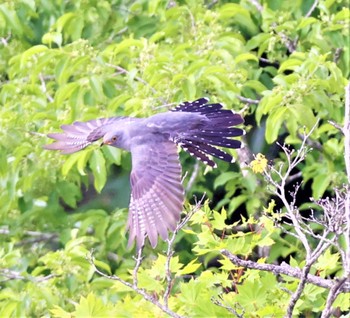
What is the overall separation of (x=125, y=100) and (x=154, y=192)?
1.30 m

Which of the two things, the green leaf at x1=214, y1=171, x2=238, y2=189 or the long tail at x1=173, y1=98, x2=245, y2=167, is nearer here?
the long tail at x1=173, y1=98, x2=245, y2=167

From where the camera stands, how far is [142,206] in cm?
480

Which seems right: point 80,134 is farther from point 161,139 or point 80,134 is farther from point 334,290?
point 334,290

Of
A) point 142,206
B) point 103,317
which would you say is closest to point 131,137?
point 142,206

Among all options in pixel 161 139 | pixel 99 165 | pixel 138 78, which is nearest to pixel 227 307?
pixel 161 139

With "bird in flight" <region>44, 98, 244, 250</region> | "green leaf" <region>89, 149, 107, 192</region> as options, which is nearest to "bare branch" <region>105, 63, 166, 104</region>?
"bird in flight" <region>44, 98, 244, 250</region>

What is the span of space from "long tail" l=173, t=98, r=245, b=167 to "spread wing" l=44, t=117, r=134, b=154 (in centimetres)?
40

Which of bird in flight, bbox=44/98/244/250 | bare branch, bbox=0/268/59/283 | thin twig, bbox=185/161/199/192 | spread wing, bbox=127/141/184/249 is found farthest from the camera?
thin twig, bbox=185/161/199/192

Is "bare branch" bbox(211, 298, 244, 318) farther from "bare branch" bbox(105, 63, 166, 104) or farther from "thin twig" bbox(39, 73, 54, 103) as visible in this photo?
"thin twig" bbox(39, 73, 54, 103)

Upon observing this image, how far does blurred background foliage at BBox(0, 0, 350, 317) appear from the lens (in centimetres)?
588

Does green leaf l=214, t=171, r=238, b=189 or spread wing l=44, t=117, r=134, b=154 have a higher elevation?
spread wing l=44, t=117, r=134, b=154

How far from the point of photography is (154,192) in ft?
16.4

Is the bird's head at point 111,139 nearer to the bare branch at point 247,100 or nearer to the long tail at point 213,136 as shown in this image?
the long tail at point 213,136

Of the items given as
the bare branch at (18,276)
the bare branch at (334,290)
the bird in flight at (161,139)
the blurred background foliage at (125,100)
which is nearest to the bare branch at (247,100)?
the blurred background foliage at (125,100)
